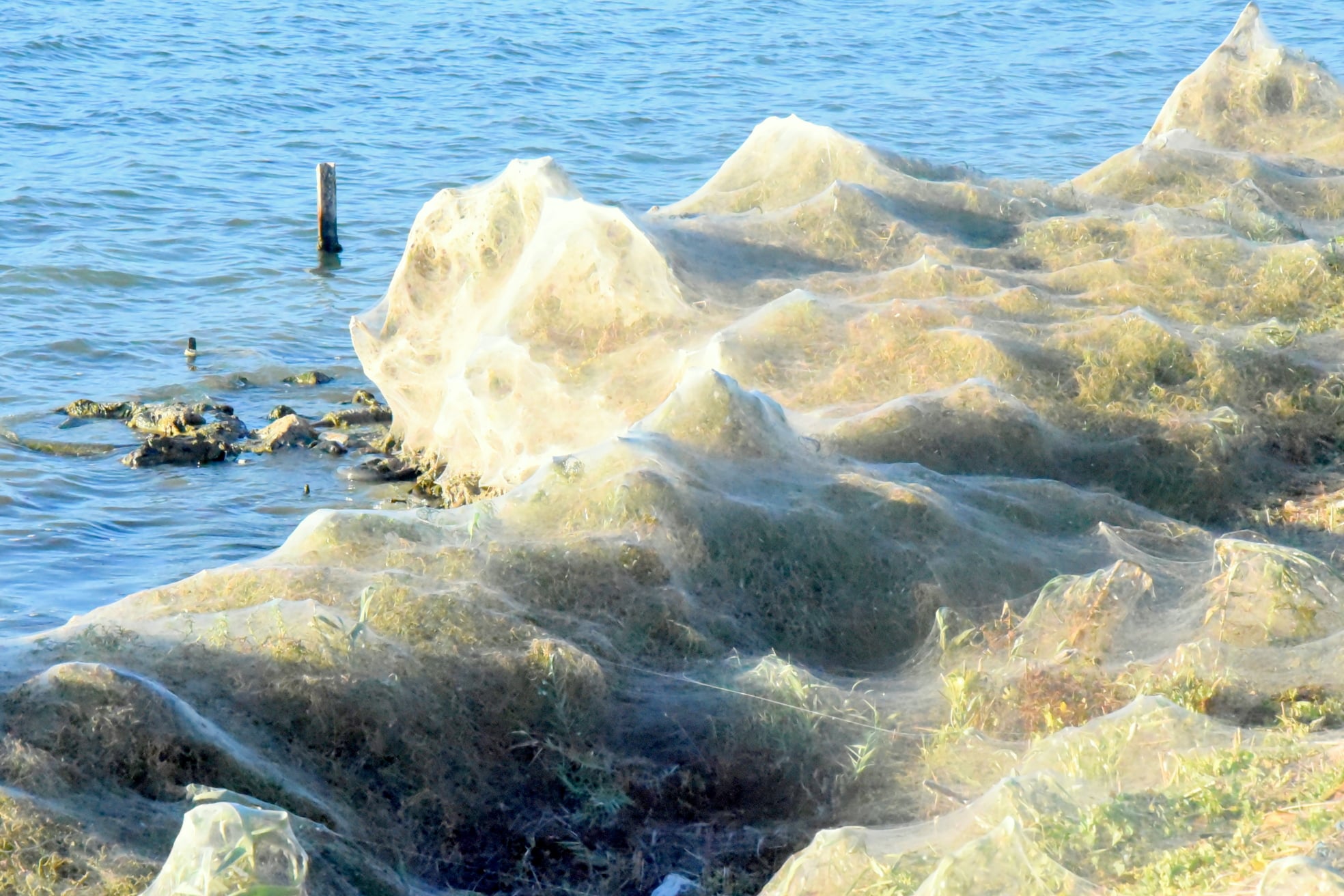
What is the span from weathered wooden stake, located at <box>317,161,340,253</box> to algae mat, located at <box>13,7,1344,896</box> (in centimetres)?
625

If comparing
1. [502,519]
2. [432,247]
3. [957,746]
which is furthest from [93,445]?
[957,746]

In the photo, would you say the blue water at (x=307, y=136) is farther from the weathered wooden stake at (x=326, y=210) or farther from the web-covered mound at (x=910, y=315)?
the web-covered mound at (x=910, y=315)

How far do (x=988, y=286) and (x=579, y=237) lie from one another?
250 centimetres

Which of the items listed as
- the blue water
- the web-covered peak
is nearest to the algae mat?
the blue water

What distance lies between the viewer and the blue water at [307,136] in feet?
33.0

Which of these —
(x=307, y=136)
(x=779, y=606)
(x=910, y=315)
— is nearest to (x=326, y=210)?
(x=307, y=136)

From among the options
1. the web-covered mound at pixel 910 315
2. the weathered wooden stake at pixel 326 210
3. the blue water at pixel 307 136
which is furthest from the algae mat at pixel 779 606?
the weathered wooden stake at pixel 326 210

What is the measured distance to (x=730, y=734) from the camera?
515cm

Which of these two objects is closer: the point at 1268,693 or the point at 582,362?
the point at 1268,693

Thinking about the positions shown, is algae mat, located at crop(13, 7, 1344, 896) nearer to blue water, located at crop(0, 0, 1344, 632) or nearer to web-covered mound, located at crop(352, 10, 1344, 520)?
web-covered mound, located at crop(352, 10, 1344, 520)

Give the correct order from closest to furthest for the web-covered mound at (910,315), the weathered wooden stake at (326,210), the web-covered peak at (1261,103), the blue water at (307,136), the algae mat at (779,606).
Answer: the algae mat at (779,606)
the web-covered mound at (910,315)
the blue water at (307,136)
the web-covered peak at (1261,103)
the weathered wooden stake at (326,210)

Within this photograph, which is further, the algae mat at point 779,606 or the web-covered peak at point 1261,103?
the web-covered peak at point 1261,103

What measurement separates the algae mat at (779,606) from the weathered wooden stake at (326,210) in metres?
6.25

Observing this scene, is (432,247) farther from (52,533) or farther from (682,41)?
(682,41)
